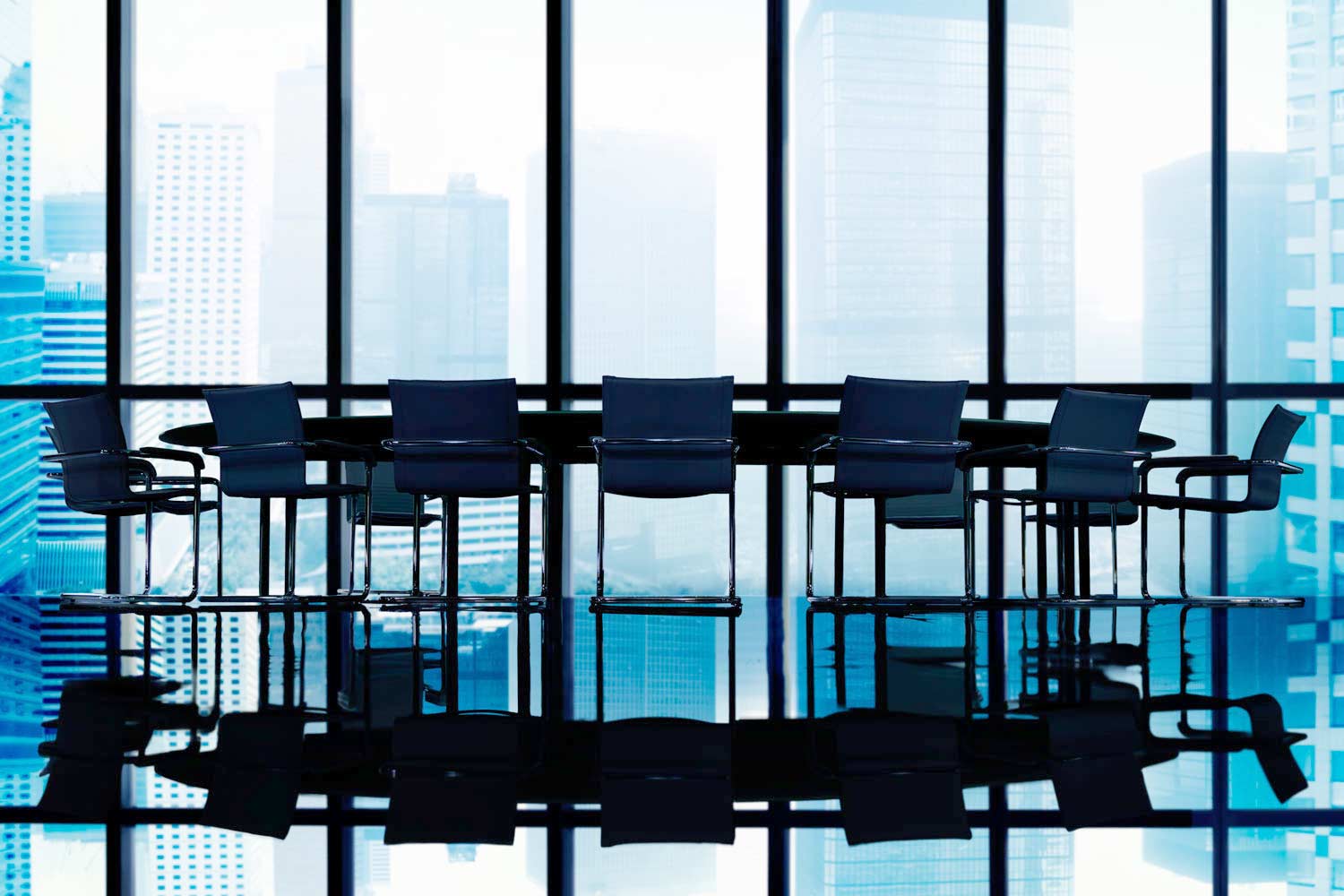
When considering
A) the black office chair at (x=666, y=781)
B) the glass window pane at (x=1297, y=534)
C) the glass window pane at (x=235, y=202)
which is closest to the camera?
the black office chair at (x=666, y=781)

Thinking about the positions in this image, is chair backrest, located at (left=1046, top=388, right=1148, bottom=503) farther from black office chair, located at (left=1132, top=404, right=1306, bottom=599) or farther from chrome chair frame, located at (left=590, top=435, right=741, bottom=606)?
chrome chair frame, located at (left=590, top=435, right=741, bottom=606)

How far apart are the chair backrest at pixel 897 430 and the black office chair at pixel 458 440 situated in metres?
1.16

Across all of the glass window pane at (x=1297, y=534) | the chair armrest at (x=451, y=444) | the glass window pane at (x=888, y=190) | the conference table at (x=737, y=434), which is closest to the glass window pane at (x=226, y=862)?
the chair armrest at (x=451, y=444)

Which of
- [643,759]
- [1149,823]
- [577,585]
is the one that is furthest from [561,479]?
[1149,823]

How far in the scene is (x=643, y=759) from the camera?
239 cm

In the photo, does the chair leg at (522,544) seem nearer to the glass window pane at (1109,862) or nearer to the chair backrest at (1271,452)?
the chair backrest at (1271,452)

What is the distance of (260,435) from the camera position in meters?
4.60

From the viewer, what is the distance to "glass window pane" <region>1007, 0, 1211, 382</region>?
6.60m

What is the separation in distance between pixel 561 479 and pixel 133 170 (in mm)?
2939

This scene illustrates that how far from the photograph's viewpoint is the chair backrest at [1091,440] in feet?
14.7

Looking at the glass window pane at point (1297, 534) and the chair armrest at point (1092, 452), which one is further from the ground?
the chair armrest at point (1092, 452)

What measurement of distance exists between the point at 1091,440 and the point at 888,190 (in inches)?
104

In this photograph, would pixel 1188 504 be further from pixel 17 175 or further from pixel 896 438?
pixel 17 175

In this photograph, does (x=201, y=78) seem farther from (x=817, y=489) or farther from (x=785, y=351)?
(x=817, y=489)
